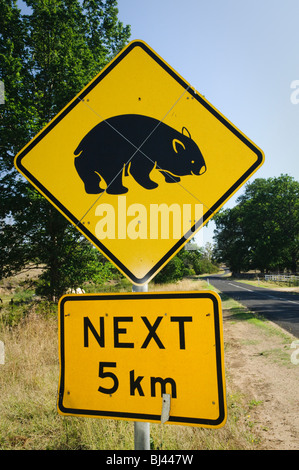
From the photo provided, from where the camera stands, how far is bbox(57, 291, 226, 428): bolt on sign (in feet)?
3.96

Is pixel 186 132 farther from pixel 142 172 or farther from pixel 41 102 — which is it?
pixel 41 102

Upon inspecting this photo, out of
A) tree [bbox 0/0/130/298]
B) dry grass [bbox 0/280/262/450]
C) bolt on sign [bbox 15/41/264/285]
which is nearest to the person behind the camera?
bolt on sign [bbox 15/41/264/285]

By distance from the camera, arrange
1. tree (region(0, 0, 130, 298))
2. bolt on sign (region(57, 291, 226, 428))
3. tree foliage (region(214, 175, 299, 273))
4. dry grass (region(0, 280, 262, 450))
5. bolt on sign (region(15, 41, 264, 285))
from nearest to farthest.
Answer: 1. bolt on sign (region(57, 291, 226, 428))
2. bolt on sign (region(15, 41, 264, 285))
3. dry grass (region(0, 280, 262, 450))
4. tree (region(0, 0, 130, 298))
5. tree foliage (region(214, 175, 299, 273))

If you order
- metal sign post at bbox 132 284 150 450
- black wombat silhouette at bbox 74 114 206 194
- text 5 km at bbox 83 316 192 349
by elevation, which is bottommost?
metal sign post at bbox 132 284 150 450

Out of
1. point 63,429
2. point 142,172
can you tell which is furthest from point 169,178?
point 63,429

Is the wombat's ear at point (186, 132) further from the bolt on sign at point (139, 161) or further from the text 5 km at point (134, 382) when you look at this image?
the text 5 km at point (134, 382)

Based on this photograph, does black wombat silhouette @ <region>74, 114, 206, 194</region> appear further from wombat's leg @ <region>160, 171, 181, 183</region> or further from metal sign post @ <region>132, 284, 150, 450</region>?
metal sign post @ <region>132, 284, 150, 450</region>

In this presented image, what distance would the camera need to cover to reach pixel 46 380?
4.03m

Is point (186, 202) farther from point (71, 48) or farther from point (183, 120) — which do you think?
point (71, 48)

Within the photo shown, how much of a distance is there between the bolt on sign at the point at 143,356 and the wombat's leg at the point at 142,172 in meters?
0.52

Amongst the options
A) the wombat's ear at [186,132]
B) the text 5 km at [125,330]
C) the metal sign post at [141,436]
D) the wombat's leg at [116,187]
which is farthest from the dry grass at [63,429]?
the wombat's ear at [186,132]

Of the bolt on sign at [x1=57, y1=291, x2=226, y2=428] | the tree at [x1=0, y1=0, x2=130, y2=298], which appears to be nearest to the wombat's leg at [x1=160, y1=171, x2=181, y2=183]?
the bolt on sign at [x1=57, y1=291, x2=226, y2=428]

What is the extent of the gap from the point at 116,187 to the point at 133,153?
0.19m

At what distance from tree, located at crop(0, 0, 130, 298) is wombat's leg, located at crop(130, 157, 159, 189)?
25.4ft
